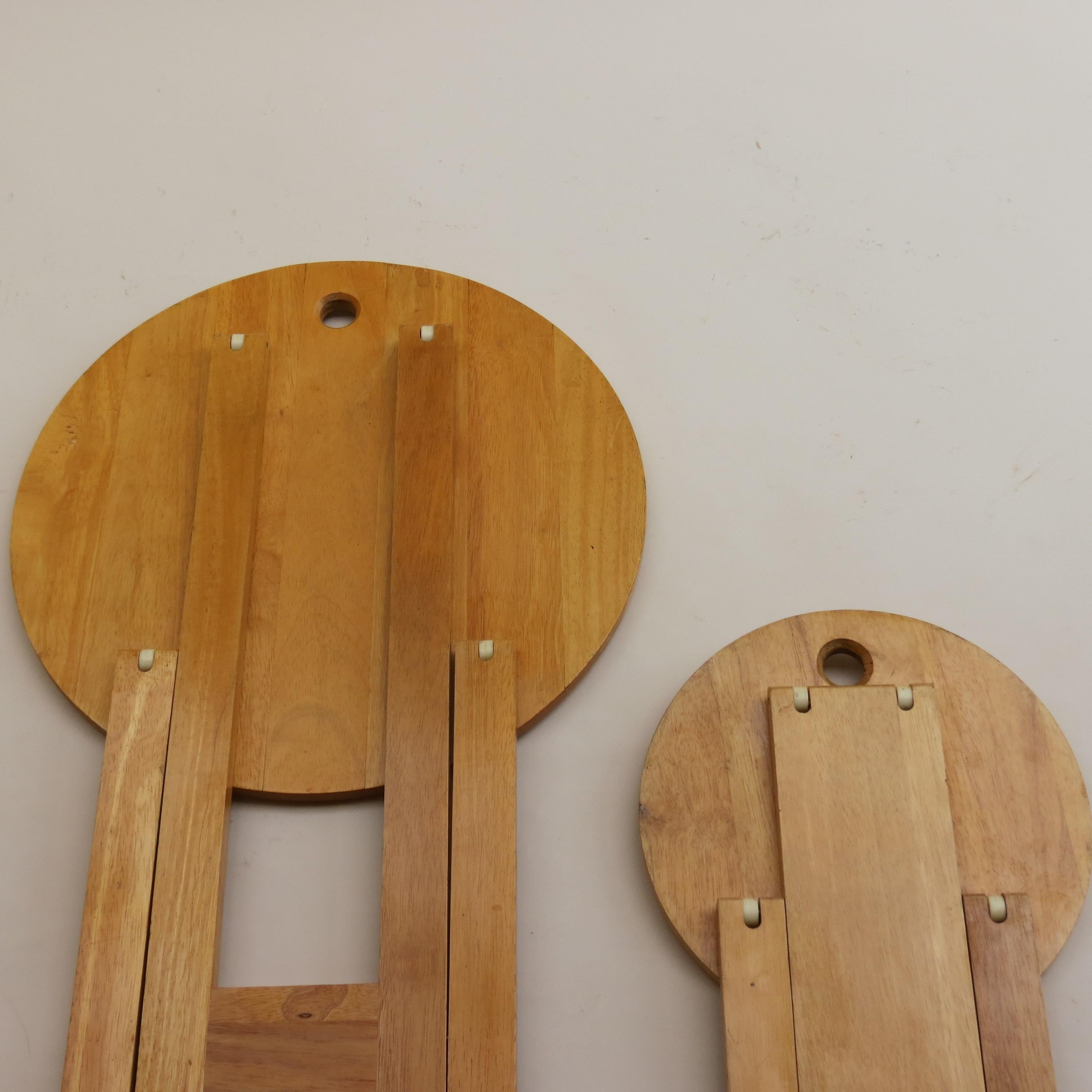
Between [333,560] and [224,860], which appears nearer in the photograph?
[224,860]

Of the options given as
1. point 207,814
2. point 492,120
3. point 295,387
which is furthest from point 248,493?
point 492,120

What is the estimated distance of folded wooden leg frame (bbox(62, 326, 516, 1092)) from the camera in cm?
82

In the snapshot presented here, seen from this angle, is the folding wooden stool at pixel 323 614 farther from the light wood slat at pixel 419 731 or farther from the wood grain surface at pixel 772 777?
the wood grain surface at pixel 772 777

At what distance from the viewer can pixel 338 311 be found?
1.14 meters

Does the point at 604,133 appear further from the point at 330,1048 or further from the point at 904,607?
the point at 330,1048

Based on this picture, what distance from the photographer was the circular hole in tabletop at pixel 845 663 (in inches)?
37.1

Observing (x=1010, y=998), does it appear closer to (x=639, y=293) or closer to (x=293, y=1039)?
(x=293, y=1039)

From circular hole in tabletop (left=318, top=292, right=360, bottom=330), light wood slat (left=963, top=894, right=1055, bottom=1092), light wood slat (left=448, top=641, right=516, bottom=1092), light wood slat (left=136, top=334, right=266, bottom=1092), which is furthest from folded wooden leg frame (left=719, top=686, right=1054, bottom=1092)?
circular hole in tabletop (left=318, top=292, right=360, bottom=330)

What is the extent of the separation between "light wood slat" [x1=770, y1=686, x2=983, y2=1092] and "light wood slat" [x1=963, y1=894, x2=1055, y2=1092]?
10 millimetres

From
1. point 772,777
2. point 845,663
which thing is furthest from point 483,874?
point 845,663

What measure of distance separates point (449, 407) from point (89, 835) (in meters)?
0.49

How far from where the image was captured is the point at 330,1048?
83cm

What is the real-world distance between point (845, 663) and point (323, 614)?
0.46 meters

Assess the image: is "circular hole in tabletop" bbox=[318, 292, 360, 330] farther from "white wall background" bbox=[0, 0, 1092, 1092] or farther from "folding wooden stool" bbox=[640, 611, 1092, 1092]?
"folding wooden stool" bbox=[640, 611, 1092, 1092]
